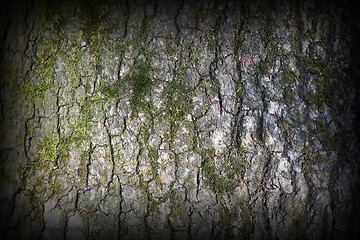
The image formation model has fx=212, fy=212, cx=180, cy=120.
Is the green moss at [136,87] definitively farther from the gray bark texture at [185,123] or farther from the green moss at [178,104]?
the green moss at [178,104]

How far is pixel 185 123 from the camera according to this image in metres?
1.14

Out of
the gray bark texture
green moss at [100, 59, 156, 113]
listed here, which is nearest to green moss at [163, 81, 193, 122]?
the gray bark texture

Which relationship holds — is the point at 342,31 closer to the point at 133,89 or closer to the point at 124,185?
the point at 133,89

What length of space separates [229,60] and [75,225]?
4.06 feet

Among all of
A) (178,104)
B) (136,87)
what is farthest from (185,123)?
(136,87)

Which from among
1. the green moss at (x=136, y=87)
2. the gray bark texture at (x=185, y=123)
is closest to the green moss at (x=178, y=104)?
the gray bark texture at (x=185, y=123)

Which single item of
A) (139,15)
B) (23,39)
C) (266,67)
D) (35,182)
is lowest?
(35,182)

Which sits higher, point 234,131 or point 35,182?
point 234,131

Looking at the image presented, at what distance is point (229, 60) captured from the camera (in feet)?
3.77

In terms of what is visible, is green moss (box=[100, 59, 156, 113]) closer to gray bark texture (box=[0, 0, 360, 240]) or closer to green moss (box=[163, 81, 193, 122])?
gray bark texture (box=[0, 0, 360, 240])

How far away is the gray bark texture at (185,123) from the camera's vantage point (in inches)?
44.9

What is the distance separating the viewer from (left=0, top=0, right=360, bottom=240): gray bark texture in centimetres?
114

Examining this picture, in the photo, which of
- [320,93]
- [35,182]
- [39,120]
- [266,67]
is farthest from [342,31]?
[35,182]

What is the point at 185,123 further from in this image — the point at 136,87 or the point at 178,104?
the point at 136,87
